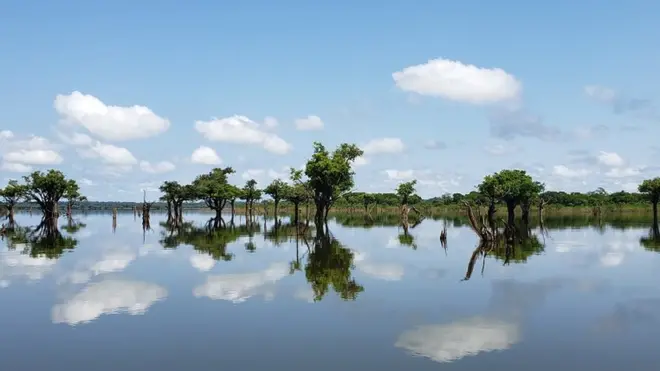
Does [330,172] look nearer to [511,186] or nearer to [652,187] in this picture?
[511,186]

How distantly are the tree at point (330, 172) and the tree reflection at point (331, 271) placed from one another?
32.0 m

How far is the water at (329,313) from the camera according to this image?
37.1 feet

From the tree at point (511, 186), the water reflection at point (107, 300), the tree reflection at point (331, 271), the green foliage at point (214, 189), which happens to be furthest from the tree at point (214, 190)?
the water reflection at point (107, 300)

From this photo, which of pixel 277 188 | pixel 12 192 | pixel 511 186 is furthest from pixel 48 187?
pixel 511 186

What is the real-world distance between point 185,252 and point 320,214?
4333cm

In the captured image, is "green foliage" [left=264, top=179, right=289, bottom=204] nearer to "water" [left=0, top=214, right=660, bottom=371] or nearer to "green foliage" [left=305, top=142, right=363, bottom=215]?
"green foliage" [left=305, top=142, right=363, bottom=215]

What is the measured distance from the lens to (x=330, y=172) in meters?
67.4

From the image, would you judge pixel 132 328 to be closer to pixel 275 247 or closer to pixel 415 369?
pixel 415 369

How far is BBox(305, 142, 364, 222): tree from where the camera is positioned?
2677 inches

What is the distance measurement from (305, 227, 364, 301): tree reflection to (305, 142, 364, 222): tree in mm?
31991

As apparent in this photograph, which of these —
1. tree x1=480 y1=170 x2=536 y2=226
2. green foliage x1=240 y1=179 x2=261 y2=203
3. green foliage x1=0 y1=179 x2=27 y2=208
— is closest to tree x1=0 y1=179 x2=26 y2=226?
green foliage x1=0 y1=179 x2=27 y2=208

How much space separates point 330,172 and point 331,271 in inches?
1723

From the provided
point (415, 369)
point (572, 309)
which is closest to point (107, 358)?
point (415, 369)

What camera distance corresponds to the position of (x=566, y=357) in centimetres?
1127
